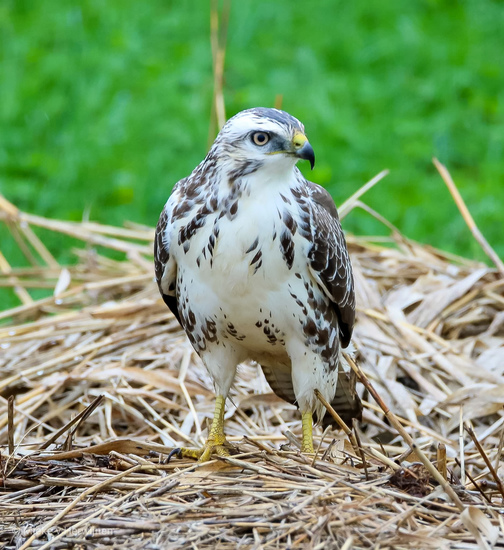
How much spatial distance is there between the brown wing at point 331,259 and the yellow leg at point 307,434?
0.42 meters

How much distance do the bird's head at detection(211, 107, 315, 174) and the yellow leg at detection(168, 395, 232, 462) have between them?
1.14 meters

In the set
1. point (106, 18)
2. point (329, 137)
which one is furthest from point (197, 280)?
point (106, 18)

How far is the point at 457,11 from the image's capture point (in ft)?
37.1

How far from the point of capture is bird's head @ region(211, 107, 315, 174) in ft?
12.2

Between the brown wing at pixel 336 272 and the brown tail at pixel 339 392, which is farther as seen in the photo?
the brown tail at pixel 339 392

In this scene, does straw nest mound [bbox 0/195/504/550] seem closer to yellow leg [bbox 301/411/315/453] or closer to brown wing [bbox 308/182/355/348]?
yellow leg [bbox 301/411/315/453]

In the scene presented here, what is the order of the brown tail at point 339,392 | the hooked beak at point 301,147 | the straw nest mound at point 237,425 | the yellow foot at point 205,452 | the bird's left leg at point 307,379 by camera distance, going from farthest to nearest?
the brown tail at point 339,392 < the bird's left leg at point 307,379 < the yellow foot at point 205,452 < the hooked beak at point 301,147 < the straw nest mound at point 237,425

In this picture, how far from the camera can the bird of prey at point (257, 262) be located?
3.79 metres

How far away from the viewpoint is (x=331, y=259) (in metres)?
4.02

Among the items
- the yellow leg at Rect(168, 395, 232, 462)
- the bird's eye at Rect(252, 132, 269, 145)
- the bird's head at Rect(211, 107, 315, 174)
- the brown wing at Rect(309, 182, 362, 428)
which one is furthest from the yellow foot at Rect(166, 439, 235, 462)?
the bird's eye at Rect(252, 132, 269, 145)

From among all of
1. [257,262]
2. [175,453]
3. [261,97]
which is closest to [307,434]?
[175,453]

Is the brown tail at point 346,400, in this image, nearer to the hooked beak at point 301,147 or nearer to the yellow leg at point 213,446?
the yellow leg at point 213,446

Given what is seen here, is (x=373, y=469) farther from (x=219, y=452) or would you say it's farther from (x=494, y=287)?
(x=494, y=287)

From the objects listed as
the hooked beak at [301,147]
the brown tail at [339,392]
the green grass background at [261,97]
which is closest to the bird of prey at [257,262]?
the hooked beak at [301,147]
